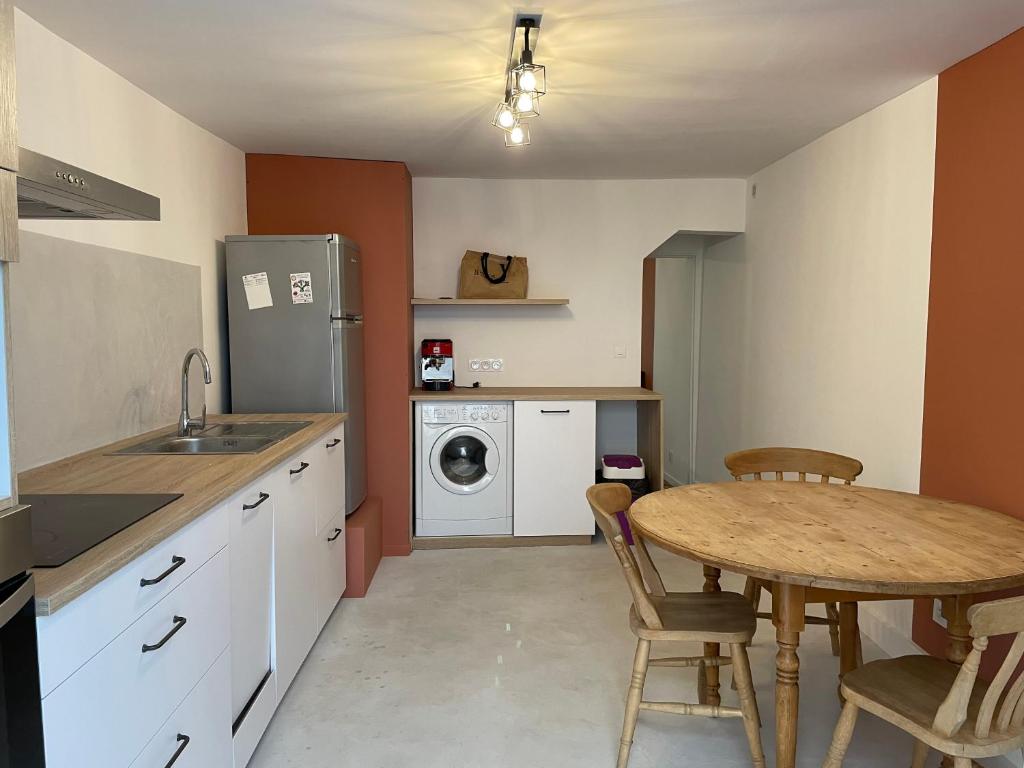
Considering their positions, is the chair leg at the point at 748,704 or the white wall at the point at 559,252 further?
the white wall at the point at 559,252

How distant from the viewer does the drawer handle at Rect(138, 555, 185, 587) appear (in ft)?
4.70

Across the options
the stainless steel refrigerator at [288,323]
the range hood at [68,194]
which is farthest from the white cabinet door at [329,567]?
the range hood at [68,194]

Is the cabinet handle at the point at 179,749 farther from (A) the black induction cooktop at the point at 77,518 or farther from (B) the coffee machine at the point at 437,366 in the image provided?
(B) the coffee machine at the point at 437,366

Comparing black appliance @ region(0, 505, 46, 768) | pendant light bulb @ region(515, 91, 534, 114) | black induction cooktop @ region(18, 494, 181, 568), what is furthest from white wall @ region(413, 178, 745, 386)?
black appliance @ region(0, 505, 46, 768)

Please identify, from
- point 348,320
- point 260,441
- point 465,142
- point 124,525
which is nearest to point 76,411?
point 260,441

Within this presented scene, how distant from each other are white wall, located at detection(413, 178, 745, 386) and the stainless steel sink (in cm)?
189

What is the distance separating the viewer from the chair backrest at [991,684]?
143cm

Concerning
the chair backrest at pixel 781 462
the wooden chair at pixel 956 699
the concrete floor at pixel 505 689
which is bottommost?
the concrete floor at pixel 505 689

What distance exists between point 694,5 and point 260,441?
6.74 ft

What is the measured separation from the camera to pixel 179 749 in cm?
159

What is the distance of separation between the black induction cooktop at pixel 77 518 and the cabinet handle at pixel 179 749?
0.52 metres

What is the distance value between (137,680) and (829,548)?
165cm

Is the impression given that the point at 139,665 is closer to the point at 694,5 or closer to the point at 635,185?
the point at 694,5

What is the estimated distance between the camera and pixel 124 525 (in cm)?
146
